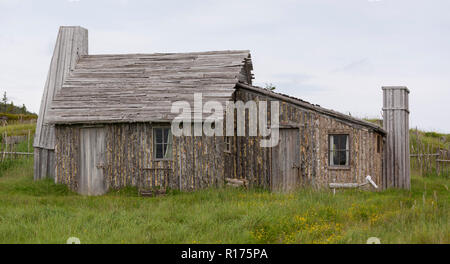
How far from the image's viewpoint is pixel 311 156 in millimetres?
17922

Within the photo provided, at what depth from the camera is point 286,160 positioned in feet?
59.9

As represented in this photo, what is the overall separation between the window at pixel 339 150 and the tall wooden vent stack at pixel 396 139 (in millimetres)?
2346

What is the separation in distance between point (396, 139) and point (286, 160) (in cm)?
461

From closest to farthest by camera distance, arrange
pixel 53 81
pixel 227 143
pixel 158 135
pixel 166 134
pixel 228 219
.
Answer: pixel 228 219 → pixel 166 134 → pixel 158 135 → pixel 227 143 → pixel 53 81

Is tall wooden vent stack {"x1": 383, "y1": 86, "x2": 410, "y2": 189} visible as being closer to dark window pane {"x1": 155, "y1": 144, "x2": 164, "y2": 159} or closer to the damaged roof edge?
the damaged roof edge

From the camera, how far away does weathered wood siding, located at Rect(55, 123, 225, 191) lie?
17484mm

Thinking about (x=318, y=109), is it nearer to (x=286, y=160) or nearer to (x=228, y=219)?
(x=286, y=160)

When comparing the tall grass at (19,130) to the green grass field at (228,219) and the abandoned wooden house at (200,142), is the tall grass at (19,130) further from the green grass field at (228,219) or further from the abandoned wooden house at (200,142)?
the green grass field at (228,219)

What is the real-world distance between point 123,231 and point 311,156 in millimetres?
9357

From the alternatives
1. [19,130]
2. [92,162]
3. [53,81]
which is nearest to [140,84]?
[92,162]

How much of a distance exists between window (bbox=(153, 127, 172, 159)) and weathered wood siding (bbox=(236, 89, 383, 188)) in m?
3.24

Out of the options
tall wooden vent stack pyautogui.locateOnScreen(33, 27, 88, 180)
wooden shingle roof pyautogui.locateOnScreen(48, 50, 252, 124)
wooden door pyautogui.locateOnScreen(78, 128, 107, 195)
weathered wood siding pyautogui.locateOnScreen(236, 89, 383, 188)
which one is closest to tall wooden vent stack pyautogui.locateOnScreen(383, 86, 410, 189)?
weathered wood siding pyautogui.locateOnScreen(236, 89, 383, 188)

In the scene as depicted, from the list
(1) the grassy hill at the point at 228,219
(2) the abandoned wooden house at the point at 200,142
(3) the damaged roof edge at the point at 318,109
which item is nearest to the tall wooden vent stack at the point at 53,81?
(2) the abandoned wooden house at the point at 200,142

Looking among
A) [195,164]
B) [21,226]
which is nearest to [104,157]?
[195,164]
